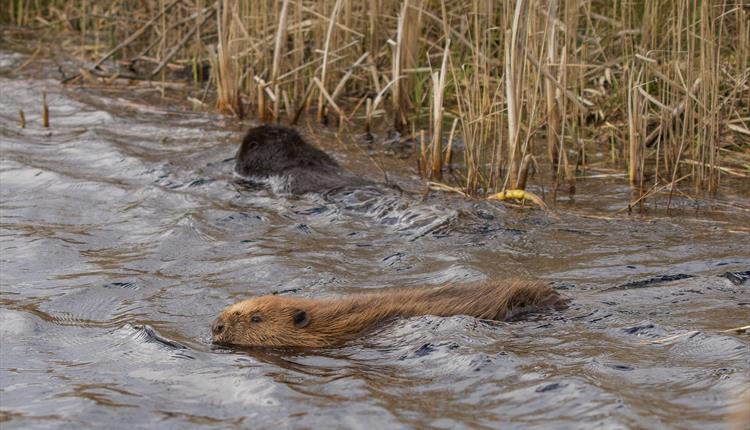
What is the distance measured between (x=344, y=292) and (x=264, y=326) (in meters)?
0.90

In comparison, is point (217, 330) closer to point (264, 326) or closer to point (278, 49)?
point (264, 326)

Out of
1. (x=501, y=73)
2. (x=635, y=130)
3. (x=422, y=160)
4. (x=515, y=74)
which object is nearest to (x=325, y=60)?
(x=501, y=73)

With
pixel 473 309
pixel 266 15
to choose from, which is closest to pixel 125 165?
pixel 266 15

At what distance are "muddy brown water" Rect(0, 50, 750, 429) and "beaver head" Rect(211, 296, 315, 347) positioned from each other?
0.27 ft

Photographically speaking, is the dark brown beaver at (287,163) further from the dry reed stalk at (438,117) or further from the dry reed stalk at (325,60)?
the dry reed stalk at (325,60)

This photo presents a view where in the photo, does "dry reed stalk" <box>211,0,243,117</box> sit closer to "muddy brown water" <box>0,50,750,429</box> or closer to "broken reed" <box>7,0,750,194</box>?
"broken reed" <box>7,0,750,194</box>

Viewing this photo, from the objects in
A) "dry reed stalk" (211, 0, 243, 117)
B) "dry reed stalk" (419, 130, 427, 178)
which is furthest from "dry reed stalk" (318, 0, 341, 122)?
"dry reed stalk" (419, 130, 427, 178)

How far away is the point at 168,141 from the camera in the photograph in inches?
400

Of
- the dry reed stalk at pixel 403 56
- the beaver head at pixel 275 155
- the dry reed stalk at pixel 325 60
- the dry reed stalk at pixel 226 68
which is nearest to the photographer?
the beaver head at pixel 275 155

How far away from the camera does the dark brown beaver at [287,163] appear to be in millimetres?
8336

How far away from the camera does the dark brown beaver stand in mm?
8336

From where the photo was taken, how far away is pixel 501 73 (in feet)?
33.6

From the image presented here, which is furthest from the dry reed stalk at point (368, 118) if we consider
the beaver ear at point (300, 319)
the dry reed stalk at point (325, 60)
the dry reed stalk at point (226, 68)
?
the beaver ear at point (300, 319)

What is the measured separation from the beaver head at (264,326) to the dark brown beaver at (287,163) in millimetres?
3128
